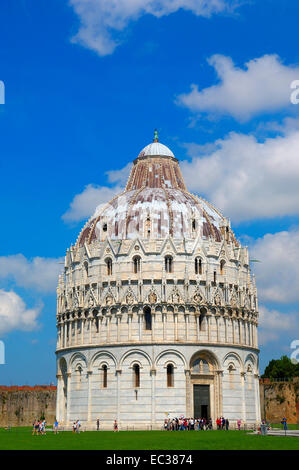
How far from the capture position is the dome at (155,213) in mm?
74688

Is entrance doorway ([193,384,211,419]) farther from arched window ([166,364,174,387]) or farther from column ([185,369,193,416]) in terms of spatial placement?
arched window ([166,364,174,387])

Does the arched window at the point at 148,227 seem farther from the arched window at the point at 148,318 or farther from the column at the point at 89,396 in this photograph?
the column at the point at 89,396

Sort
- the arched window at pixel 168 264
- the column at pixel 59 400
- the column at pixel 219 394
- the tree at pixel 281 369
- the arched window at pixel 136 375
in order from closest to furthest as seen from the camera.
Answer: the arched window at pixel 136 375, the column at pixel 219 394, the arched window at pixel 168 264, the column at pixel 59 400, the tree at pixel 281 369

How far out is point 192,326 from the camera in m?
70.4

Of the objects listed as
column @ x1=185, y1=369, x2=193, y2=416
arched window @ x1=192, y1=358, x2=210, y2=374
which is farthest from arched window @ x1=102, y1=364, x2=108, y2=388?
arched window @ x1=192, y1=358, x2=210, y2=374

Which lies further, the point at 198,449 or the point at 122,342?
the point at 122,342

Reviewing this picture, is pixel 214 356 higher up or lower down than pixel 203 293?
lower down

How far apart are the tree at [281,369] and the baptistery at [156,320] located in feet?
141

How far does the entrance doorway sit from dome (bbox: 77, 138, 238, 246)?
56.3 feet

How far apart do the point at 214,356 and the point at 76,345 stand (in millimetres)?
15911

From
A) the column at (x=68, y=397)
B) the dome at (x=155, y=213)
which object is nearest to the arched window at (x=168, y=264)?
the dome at (x=155, y=213)

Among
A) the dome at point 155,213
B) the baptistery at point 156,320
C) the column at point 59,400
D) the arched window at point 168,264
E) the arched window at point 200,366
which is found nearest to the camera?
the baptistery at point 156,320
